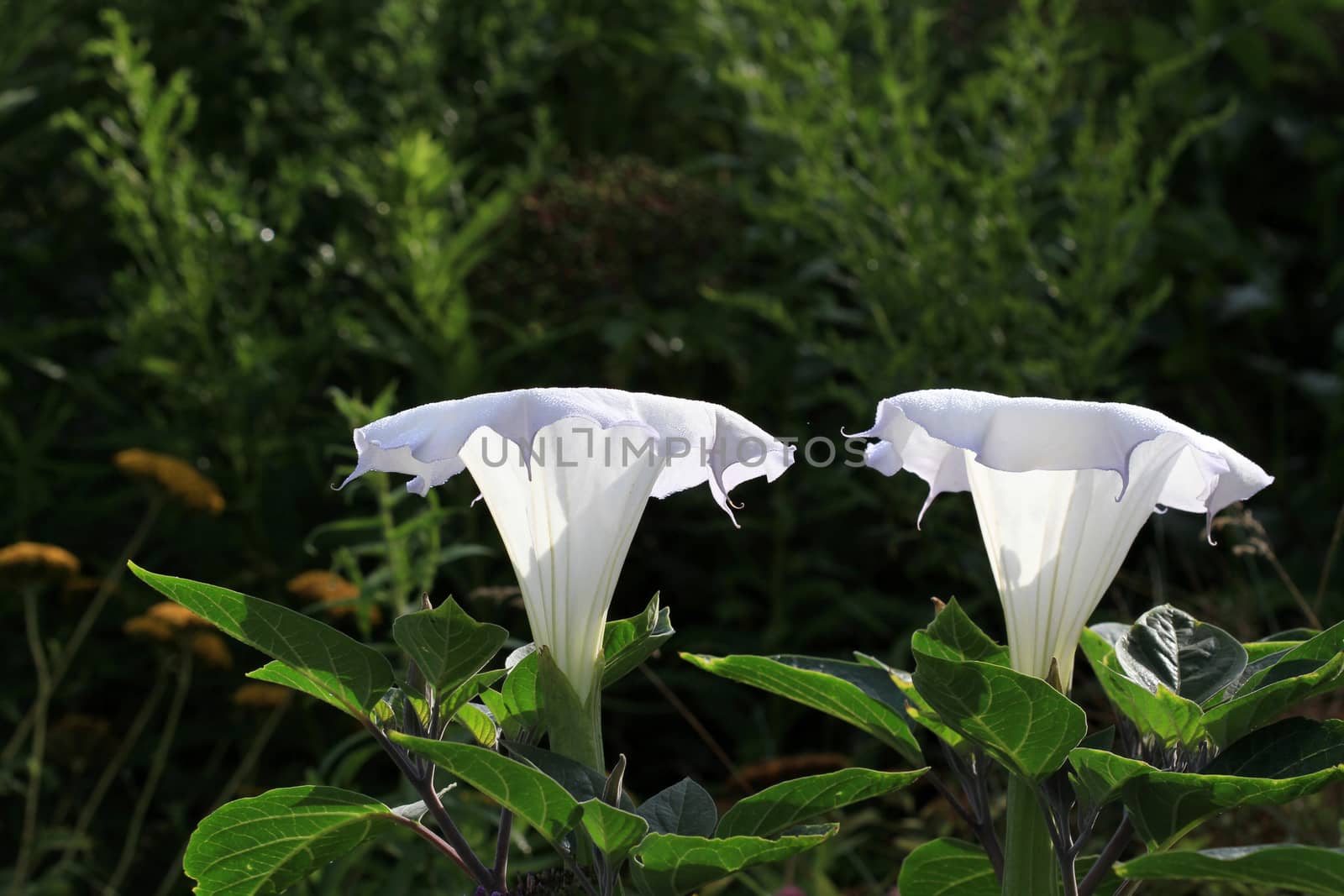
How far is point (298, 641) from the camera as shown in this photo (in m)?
0.71

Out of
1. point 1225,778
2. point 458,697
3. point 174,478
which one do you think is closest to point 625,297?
point 174,478

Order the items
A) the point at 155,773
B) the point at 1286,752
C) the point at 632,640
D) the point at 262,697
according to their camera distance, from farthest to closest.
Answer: the point at 155,773
the point at 262,697
the point at 632,640
the point at 1286,752

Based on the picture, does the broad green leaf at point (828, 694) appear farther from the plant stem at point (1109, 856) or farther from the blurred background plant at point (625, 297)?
the blurred background plant at point (625, 297)

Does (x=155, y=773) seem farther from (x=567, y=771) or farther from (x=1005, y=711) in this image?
(x=1005, y=711)

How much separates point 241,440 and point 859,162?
1.15 meters

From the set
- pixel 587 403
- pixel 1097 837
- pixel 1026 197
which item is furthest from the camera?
pixel 1026 197

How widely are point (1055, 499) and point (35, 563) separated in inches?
59.5

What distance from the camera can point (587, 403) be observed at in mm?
722

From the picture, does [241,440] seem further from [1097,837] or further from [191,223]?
[1097,837]

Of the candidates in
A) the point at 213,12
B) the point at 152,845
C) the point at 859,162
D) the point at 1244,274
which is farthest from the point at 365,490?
the point at 1244,274

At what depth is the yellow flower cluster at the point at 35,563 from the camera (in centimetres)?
182

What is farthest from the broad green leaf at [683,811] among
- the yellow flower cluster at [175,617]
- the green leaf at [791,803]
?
the yellow flower cluster at [175,617]

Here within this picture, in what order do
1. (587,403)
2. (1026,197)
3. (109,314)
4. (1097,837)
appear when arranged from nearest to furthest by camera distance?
(587,403) < (1097,837) < (1026,197) < (109,314)

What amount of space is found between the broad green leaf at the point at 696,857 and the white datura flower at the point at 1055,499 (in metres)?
0.20
